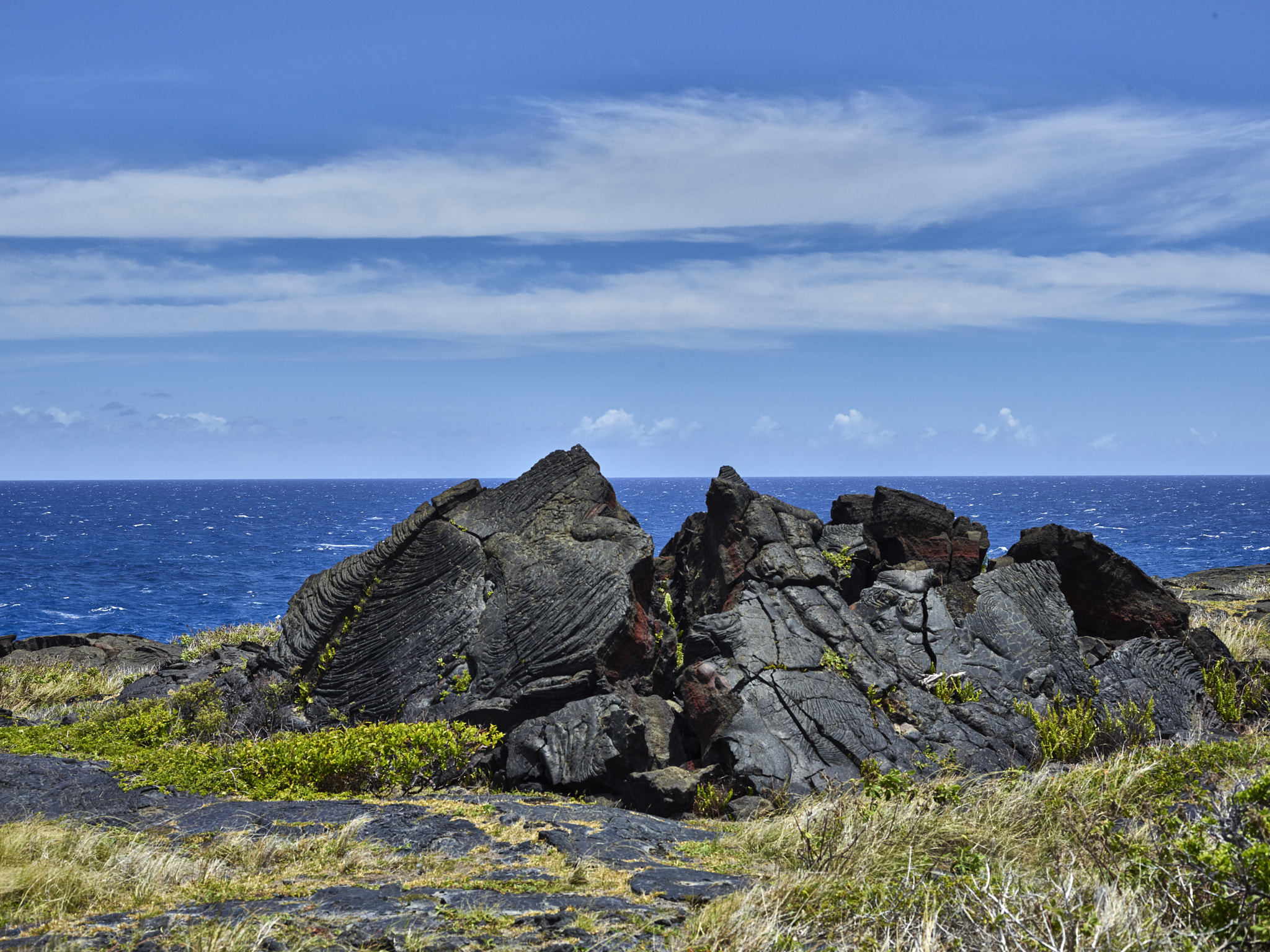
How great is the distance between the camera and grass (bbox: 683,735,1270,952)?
5.21 m

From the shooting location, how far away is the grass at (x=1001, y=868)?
5.21 m

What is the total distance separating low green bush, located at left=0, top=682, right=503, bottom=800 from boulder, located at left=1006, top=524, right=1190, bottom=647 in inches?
361

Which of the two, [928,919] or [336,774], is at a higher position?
[928,919]

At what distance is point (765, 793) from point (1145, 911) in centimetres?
458

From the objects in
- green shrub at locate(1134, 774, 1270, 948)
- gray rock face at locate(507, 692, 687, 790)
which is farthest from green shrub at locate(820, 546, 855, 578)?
green shrub at locate(1134, 774, 1270, 948)

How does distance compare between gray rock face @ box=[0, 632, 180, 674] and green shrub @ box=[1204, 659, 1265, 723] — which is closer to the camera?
green shrub @ box=[1204, 659, 1265, 723]

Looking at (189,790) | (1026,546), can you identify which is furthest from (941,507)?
(189,790)

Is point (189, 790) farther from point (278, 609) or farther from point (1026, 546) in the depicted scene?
point (278, 609)

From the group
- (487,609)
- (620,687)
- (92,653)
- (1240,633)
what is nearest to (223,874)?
(620,687)

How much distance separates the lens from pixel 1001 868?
236 inches

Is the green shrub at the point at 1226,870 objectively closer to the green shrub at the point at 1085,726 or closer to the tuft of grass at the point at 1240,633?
the green shrub at the point at 1085,726

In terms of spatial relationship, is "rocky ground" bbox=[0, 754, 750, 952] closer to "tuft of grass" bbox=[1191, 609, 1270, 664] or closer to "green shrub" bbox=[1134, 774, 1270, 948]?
"green shrub" bbox=[1134, 774, 1270, 948]

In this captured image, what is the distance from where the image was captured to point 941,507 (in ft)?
54.2

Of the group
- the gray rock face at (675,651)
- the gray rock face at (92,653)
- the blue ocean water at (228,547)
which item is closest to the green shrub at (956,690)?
the gray rock face at (675,651)
